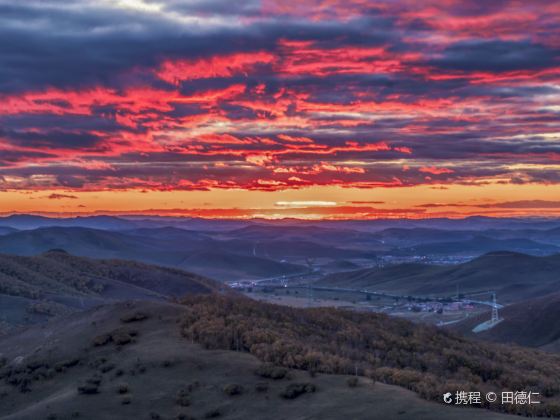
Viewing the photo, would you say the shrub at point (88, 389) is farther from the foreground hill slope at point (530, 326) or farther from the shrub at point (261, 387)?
the foreground hill slope at point (530, 326)

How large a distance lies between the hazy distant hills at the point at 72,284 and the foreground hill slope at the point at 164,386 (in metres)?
43.7

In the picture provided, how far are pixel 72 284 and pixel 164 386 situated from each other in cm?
9494

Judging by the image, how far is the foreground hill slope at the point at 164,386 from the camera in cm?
2798

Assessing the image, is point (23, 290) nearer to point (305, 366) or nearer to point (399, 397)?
point (305, 366)

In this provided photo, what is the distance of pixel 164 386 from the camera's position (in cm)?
3366

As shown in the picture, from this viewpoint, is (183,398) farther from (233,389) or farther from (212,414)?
(212,414)

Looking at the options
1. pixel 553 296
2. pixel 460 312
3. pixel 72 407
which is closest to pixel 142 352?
pixel 72 407

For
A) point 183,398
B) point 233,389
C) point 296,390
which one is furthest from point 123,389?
point 296,390

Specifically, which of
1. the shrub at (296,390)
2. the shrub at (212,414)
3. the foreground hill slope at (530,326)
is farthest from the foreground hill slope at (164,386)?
the foreground hill slope at (530,326)

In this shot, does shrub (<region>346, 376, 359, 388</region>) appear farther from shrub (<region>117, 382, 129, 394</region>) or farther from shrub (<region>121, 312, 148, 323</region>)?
shrub (<region>121, 312, 148, 323</region>)

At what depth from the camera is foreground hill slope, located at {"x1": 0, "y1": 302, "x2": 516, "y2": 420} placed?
91.8 feet

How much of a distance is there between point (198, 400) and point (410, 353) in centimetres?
1770

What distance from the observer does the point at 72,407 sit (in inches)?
1275

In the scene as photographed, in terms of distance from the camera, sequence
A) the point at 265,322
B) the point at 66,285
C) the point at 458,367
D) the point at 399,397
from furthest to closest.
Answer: the point at 66,285, the point at 265,322, the point at 458,367, the point at 399,397
